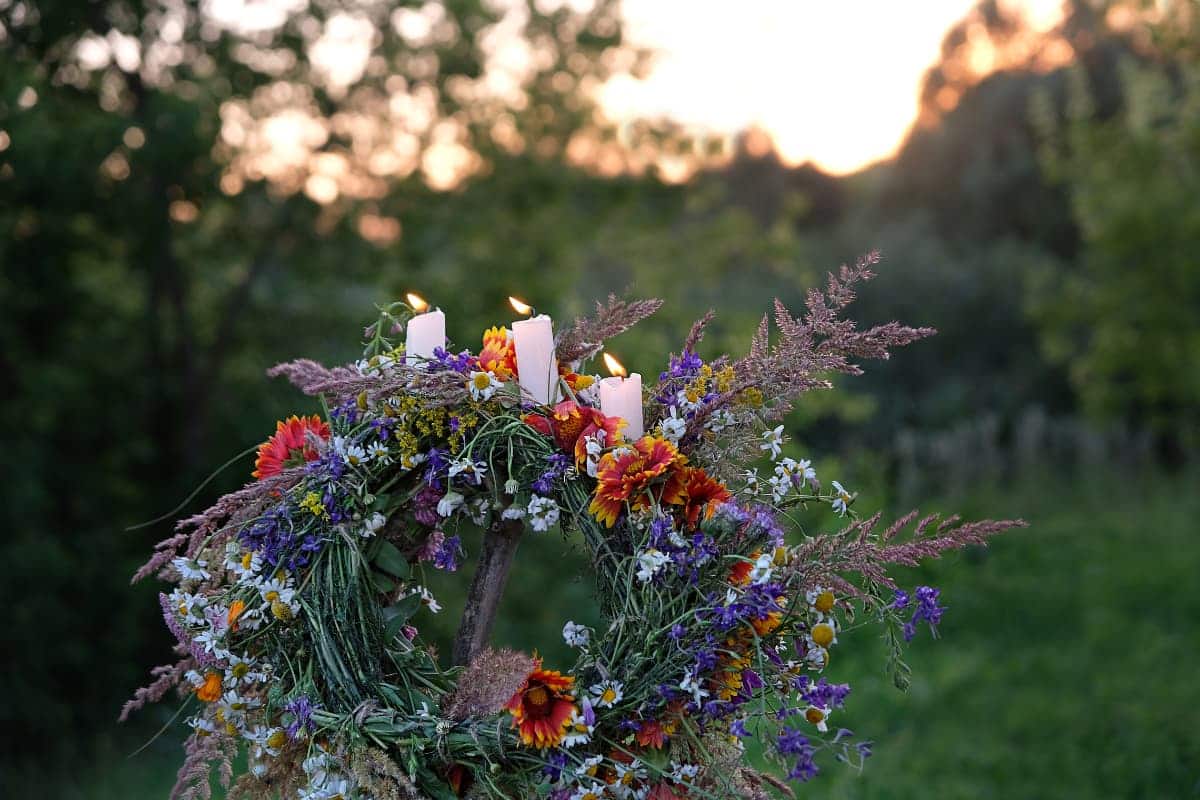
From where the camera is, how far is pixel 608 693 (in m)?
1.78

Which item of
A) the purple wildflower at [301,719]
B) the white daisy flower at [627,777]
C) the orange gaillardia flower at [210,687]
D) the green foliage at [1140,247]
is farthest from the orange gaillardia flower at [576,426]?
the green foliage at [1140,247]

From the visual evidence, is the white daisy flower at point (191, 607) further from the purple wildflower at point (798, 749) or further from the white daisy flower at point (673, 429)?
the purple wildflower at point (798, 749)

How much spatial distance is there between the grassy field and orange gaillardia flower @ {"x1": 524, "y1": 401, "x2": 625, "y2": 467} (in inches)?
44.1

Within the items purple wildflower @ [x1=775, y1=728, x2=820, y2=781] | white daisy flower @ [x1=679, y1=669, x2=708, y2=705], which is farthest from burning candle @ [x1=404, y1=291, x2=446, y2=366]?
purple wildflower @ [x1=775, y1=728, x2=820, y2=781]

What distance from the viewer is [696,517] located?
6.15 feet

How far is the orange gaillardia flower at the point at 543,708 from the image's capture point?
5.79 ft

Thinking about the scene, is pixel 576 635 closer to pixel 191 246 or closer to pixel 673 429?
pixel 673 429

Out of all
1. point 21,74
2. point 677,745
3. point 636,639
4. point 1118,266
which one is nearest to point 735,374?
point 636,639

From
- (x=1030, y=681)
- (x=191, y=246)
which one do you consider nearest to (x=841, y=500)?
(x=1030, y=681)

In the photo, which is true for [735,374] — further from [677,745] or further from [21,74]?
[21,74]

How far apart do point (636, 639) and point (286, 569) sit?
2.14 ft

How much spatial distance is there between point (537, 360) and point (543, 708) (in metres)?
0.62

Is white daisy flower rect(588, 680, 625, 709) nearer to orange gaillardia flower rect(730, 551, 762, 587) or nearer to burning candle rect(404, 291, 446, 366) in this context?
orange gaillardia flower rect(730, 551, 762, 587)

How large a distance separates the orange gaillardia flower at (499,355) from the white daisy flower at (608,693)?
58 centimetres
